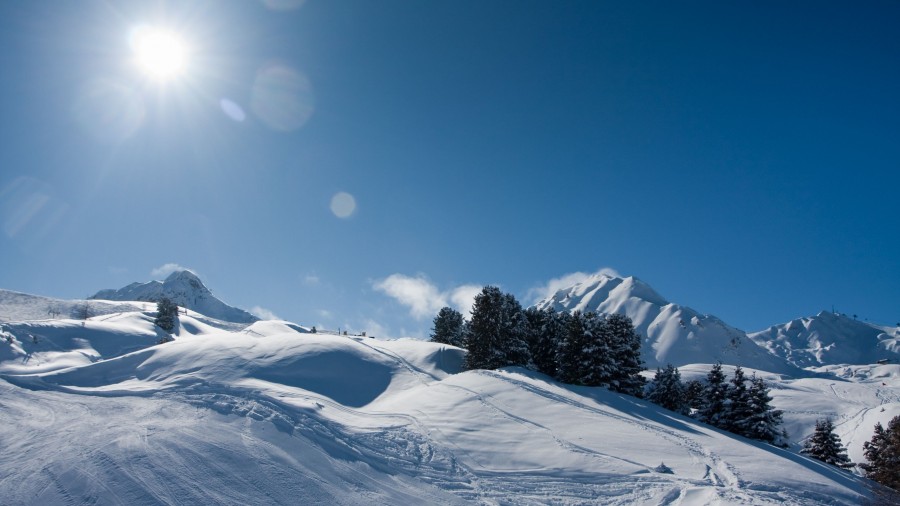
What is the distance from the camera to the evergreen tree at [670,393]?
38.0 meters

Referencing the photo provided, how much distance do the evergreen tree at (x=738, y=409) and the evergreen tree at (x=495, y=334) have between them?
15014mm

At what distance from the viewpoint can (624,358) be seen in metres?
36.8

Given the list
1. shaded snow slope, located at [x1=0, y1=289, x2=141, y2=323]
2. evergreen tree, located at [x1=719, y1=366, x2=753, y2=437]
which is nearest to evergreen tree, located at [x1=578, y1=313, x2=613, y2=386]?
evergreen tree, located at [x1=719, y1=366, x2=753, y2=437]

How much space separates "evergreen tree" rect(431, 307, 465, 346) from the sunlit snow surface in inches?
863

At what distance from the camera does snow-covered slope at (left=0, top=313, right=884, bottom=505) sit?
11516 mm

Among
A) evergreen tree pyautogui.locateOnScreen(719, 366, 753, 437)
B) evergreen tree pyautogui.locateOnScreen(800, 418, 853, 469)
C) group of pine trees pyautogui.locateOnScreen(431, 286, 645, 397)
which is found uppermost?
group of pine trees pyautogui.locateOnScreen(431, 286, 645, 397)

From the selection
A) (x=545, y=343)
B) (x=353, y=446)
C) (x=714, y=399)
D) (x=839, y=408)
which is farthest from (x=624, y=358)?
(x=839, y=408)

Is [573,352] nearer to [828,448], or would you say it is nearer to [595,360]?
[595,360]

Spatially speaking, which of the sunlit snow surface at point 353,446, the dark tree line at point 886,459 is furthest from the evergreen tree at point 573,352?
the dark tree line at point 886,459

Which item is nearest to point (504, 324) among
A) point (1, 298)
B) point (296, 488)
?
point (296, 488)

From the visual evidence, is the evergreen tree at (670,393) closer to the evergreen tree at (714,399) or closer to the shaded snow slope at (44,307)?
the evergreen tree at (714,399)

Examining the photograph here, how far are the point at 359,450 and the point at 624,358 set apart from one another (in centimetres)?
2823

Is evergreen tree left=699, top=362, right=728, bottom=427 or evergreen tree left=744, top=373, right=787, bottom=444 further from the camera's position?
evergreen tree left=699, top=362, right=728, bottom=427

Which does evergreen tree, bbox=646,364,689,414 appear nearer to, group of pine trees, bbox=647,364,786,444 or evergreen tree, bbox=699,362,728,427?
group of pine trees, bbox=647,364,786,444
